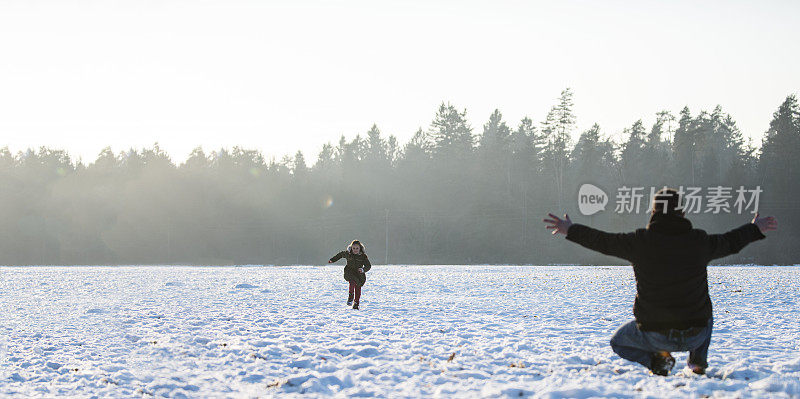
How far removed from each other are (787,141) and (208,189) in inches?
2957

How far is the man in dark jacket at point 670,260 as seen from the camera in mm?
5484

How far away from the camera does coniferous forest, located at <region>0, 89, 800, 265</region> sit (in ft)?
230

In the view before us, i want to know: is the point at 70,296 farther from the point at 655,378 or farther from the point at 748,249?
the point at 748,249

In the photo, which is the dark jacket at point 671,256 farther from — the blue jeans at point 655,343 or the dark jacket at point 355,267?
the dark jacket at point 355,267

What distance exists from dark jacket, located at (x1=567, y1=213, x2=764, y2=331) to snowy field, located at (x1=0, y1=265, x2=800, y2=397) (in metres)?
0.75

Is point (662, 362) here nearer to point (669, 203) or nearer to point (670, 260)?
point (670, 260)

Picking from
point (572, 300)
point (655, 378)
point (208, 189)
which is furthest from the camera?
point (208, 189)

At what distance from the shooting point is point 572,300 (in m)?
15.7

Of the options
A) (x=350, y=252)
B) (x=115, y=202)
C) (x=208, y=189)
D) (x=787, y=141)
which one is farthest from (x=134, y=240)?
(x=787, y=141)
